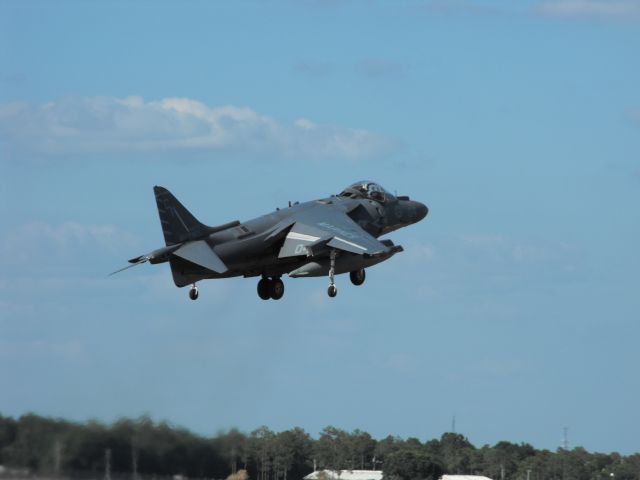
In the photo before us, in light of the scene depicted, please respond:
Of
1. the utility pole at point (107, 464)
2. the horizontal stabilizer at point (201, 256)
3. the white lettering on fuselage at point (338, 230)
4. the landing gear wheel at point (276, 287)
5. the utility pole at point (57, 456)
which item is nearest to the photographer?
the utility pole at point (57, 456)

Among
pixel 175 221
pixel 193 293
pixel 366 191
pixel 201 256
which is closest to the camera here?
pixel 201 256

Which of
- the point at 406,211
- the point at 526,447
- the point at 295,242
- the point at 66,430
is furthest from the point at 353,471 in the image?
the point at 526,447

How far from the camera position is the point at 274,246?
200ft

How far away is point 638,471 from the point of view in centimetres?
12512

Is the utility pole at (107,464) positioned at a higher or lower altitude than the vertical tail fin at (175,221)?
lower

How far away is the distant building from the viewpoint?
65812mm

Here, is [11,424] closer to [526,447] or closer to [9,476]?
[9,476]

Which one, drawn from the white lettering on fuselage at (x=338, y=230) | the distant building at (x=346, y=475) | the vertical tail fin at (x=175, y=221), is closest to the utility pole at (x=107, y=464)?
the vertical tail fin at (x=175, y=221)

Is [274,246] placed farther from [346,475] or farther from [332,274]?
[346,475]

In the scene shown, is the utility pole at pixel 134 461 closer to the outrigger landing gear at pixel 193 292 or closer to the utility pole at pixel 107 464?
the utility pole at pixel 107 464

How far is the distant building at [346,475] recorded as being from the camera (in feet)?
216

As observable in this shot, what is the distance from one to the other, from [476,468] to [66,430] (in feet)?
239

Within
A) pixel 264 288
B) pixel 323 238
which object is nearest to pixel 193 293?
pixel 264 288

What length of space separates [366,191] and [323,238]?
24.0 ft
